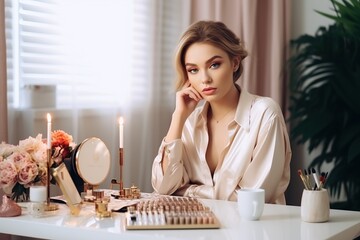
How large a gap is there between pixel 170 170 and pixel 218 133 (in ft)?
0.72

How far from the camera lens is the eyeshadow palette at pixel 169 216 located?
1419 mm

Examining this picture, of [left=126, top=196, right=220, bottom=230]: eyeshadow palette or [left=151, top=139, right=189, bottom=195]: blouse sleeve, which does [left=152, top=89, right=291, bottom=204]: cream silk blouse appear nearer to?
[left=151, top=139, right=189, bottom=195]: blouse sleeve

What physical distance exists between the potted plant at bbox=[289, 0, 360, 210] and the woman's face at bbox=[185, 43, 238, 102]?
1.01m

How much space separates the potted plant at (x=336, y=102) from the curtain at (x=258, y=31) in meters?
0.13

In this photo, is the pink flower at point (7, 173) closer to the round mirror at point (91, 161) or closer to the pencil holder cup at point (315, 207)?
the round mirror at point (91, 161)

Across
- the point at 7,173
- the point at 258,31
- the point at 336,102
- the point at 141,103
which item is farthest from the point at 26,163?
the point at 258,31

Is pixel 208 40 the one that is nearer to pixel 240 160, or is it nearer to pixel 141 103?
pixel 240 160

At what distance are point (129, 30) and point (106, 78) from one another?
0.89 ft

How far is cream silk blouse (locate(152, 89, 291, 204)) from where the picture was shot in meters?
1.94

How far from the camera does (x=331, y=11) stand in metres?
3.27

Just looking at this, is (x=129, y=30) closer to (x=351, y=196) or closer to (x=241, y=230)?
(x=351, y=196)

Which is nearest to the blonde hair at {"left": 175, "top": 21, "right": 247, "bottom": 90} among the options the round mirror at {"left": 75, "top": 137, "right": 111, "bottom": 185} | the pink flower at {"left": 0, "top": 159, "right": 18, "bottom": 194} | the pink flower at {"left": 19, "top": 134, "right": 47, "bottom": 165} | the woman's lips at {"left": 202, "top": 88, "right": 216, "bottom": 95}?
the woman's lips at {"left": 202, "top": 88, "right": 216, "bottom": 95}

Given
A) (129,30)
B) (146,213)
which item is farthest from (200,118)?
(129,30)

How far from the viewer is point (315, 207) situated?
4.90 ft
